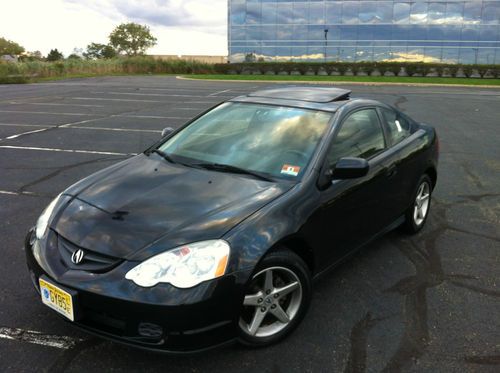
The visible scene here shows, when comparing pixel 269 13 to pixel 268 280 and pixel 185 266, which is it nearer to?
pixel 268 280

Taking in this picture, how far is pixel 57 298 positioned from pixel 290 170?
167 centimetres

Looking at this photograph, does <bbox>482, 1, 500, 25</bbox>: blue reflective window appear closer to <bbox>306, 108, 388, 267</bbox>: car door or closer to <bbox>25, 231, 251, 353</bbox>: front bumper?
<bbox>306, 108, 388, 267</bbox>: car door

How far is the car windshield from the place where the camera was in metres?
3.27

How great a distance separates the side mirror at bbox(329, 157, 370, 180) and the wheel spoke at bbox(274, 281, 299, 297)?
0.82 metres

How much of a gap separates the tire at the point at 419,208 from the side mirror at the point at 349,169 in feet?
4.64

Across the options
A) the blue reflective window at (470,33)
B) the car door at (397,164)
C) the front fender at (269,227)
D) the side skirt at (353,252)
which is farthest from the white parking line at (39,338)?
the blue reflective window at (470,33)

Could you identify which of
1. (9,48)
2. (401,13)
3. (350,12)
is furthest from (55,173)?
(9,48)

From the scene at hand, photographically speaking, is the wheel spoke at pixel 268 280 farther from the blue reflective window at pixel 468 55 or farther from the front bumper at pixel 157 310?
the blue reflective window at pixel 468 55

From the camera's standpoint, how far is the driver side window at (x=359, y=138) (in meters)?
3.43

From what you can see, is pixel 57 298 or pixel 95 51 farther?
pixel 95 51

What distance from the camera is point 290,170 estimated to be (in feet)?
10.4

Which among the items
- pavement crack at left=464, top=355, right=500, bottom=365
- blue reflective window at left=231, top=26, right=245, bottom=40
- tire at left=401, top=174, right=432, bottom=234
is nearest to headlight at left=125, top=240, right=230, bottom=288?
pavement crack at left=464, top=355, right=500, bottom=365

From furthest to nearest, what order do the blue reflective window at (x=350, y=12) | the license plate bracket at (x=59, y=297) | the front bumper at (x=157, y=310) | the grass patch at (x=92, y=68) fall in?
1. the blue reflective window at (x=350, y=12)
2. the grass patch at (x=92, y=68)
3. the license plate bracket at (x=59, y=297)
4. the front bumper at (x=157, y=310)

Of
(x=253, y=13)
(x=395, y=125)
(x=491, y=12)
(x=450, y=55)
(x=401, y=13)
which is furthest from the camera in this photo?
(x=253, y=13)
